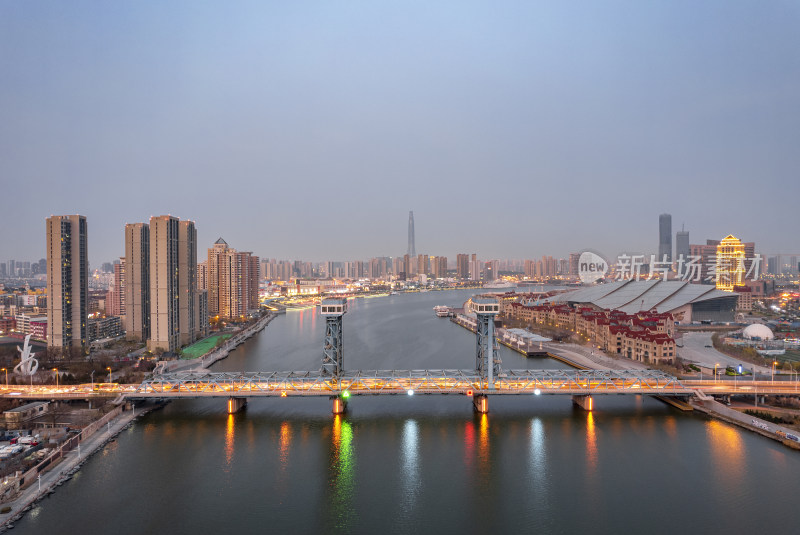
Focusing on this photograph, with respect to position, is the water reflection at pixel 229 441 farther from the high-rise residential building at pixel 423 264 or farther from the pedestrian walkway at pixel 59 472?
the high-rise residential building at pixel 423 264

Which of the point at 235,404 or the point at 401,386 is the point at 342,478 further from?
the point at 235,404

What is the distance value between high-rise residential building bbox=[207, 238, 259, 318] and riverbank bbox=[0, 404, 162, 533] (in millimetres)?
14728

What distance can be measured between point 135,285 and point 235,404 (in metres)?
9.15

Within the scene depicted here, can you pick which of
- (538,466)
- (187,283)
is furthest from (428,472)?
(187,283)

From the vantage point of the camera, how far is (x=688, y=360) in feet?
38.3

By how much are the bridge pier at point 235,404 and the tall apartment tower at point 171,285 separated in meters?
6.30

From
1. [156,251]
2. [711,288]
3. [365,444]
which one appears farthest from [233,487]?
[711,288]

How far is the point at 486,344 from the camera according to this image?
870 cm

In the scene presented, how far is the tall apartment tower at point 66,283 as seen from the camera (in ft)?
43.3

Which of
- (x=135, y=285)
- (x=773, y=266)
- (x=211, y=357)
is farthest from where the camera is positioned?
(x=773, y=266)

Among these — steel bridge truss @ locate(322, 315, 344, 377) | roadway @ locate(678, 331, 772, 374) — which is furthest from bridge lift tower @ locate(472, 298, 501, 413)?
roadway @ locate(678, 331, 772, 374)

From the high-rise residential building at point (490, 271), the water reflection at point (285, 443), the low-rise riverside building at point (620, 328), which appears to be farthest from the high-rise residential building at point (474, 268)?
the water reflection at point (285, 443)

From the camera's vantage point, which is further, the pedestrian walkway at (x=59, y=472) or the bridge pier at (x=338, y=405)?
the bridge pier at (x=338, y=405)

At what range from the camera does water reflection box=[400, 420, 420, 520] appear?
5.31 metres
